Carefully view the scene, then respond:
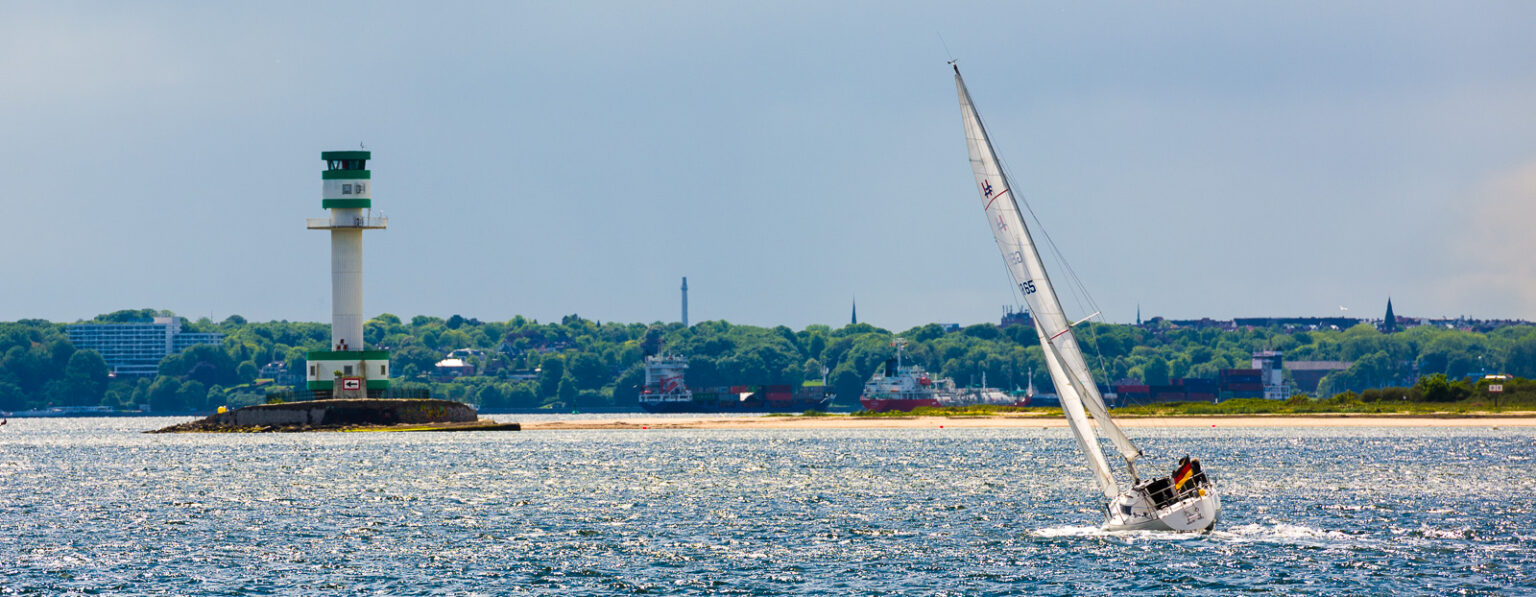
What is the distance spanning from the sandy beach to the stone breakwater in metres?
15.3

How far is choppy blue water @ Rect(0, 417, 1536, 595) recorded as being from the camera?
123ft

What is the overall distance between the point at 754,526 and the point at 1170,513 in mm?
11513

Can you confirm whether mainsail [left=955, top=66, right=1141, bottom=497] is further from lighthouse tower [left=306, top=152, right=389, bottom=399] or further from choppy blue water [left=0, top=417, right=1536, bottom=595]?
Result: lighthouse tower [left=306, top=152, right=389, bottom=399]

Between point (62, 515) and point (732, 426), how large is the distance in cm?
9057

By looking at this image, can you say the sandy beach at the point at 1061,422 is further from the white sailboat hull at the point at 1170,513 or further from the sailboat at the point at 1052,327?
the sailboat at the point at 1052,327

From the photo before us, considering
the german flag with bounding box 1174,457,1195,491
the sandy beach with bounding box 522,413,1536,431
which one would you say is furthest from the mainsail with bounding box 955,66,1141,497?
the sandy beach with bounding box 522,413,1536,431

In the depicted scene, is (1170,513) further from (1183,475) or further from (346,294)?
(346,294)

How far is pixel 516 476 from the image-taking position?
71.2 meters

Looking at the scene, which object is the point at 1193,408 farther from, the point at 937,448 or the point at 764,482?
the point at 764,482

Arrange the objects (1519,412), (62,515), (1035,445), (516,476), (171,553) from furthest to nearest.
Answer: (1519,412)
(1035,445)
(516,476)
(62,515)
(171,553)

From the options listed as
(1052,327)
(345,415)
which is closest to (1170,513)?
(1052,327)

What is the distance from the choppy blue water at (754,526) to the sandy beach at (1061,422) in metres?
32.2

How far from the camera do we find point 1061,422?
136125mm

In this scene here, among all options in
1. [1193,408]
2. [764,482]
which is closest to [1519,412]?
[1193,408]
